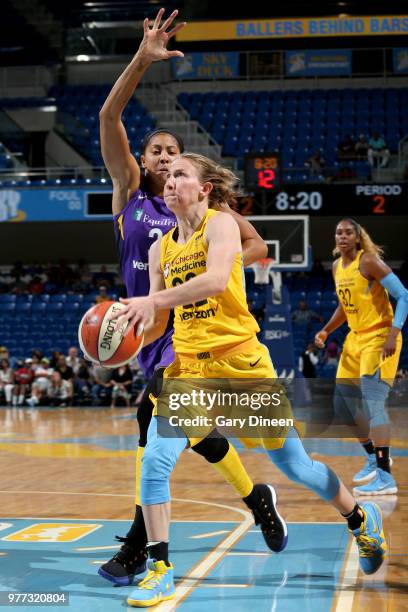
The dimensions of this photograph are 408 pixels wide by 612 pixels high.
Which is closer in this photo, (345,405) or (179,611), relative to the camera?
(179,611)

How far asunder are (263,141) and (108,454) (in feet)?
51.4

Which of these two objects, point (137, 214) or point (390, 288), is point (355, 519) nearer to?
point (137, 214)

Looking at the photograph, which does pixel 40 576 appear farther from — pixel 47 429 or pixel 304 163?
pixel 304 163

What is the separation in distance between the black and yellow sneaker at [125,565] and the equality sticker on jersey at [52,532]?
947mm

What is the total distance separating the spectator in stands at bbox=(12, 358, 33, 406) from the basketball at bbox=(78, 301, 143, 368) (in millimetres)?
15290

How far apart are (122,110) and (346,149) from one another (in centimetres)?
1862

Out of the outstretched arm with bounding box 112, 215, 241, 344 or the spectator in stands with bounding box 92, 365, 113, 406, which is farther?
the spectator in stands with bounding box 92, 365, 113, 406

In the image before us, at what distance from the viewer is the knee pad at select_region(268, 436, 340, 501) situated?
13.2 feet

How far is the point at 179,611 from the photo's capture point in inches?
142

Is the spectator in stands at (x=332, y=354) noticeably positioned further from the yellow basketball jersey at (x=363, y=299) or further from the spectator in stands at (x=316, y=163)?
the yellow basketball jersey at (x=363, y=299)

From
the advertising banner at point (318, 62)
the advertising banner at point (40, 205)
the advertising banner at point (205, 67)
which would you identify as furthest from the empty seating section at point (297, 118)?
the advertising banner at point (40, 205)

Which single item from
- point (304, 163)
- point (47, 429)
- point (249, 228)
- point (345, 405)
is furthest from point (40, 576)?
point (304, 163)

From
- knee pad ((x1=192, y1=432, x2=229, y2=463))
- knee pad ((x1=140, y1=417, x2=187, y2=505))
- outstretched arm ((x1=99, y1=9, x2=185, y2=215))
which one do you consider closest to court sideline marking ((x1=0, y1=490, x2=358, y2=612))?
knee pad ((x1=140, y1=417, x2=187, y2=505))

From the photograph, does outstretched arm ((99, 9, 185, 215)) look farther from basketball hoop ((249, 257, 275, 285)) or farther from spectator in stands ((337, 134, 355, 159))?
spectator in stands ((337, 134, 355, 159))
